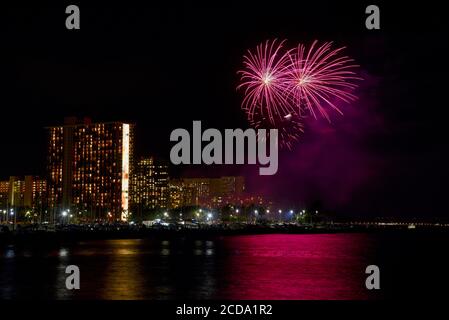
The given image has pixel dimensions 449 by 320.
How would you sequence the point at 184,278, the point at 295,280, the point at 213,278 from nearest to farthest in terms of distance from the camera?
the point at 295,280
the point at 213,278
the point at 184,278

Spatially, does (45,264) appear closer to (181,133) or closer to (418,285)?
(181,133)

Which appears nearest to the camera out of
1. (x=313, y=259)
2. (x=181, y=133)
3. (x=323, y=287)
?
(x=323, y=287)

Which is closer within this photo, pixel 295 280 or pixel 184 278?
pixel 295 280

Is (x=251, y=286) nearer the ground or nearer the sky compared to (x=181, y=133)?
nearer the ground

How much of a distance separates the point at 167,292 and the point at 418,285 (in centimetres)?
1503

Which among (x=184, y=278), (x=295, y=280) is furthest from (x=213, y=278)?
(x=295, y=280)

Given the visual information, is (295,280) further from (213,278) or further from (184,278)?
(184,278)

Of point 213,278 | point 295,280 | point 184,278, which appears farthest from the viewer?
point 184,278
